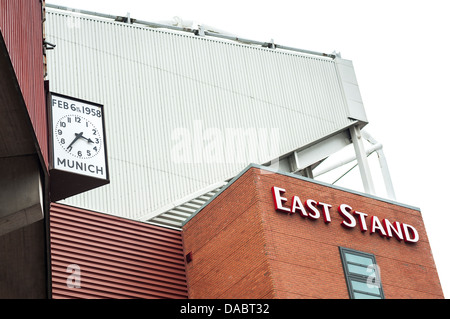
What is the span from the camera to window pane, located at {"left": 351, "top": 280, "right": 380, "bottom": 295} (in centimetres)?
2141

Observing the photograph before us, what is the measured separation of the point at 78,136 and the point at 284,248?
6.50m

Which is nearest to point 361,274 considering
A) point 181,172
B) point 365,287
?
point 365,287

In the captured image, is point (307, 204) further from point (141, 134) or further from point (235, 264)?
point (141, 134)

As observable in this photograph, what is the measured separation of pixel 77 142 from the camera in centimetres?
1681

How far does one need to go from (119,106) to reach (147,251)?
5.48 metres

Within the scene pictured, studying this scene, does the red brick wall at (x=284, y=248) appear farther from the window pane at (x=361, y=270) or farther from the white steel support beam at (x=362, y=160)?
the white steel support beam at (x=362, y=160)

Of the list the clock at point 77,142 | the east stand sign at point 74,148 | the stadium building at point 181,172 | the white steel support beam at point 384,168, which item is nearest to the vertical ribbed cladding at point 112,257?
the stadium building at point 181,172

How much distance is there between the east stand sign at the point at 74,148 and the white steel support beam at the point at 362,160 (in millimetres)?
13506

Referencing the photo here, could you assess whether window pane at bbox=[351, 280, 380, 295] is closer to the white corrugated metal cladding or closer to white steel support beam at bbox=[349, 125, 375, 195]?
the white corrugated metal cladding

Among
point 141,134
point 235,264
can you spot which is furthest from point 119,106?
point 235,264

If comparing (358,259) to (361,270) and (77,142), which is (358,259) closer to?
(361,270)

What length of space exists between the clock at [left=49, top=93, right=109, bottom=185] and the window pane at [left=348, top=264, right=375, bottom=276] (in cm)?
780

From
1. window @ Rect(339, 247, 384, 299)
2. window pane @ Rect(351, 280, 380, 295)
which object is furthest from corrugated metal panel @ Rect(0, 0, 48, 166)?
window pane @ Rect(351, 280, 380, 295)

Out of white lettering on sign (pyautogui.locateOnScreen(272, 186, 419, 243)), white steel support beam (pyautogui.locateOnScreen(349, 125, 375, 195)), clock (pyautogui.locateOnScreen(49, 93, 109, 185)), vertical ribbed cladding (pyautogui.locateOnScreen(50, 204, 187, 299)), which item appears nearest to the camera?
clock (pyautogui.locateOnScreen(49, 93, 109, 185))
